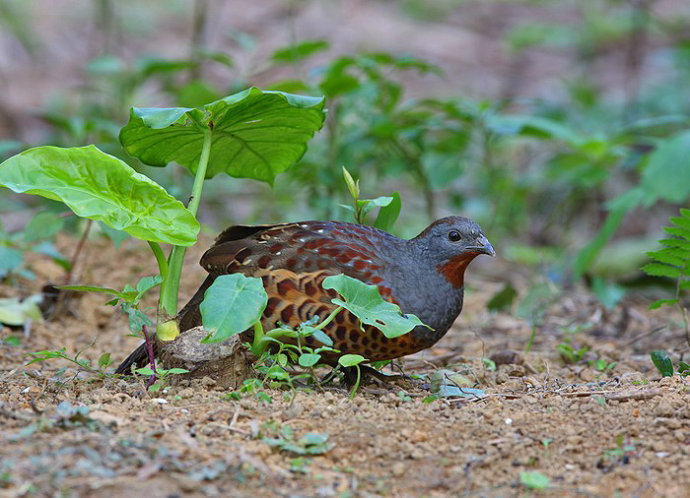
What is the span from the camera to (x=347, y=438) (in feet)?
9.82

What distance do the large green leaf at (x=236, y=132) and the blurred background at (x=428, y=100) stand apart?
4.13 ft

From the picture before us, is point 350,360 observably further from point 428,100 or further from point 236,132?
point 428,100

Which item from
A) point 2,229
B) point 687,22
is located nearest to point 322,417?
point 2,229

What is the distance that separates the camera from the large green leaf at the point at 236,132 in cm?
352

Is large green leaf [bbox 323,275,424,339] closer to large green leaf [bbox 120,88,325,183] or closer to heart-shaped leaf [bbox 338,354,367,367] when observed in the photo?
heart-shaped leaf [bbox 338,354,367,367]

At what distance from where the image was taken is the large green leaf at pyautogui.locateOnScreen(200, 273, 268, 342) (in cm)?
302

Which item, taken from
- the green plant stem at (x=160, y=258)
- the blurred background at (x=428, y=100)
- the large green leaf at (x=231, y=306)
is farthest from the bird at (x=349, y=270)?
the blurred background at (x=428, y=100)

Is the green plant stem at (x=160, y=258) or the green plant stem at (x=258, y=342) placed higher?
the green plant stem at (x=160, y=258)

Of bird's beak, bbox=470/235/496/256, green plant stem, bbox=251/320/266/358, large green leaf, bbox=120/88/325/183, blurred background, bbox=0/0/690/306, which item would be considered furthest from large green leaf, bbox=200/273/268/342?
blurred background, bbox=0/0/690/306

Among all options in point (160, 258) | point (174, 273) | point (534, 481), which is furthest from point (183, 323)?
point (534, 481)

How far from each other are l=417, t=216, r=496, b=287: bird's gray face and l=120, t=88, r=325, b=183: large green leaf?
0.75 metres

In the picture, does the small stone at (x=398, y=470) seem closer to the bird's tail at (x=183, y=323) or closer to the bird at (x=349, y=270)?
the bird at (x=349, y=270)

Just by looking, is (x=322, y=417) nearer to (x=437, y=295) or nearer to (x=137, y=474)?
(x=137, y=474)

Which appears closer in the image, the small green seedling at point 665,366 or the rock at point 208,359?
the rock at point 208,359
